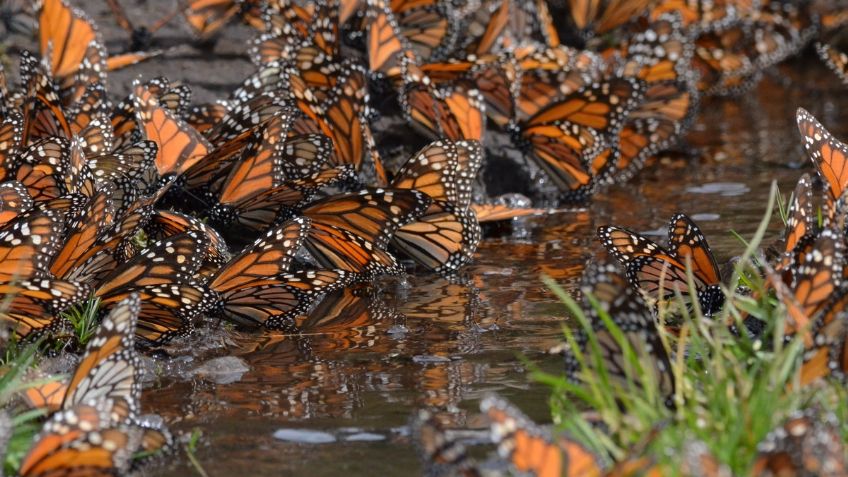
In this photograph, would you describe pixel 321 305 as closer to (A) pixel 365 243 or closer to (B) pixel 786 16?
(A) pixel 365 243

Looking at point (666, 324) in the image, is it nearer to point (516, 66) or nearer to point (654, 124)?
point (516, 66)

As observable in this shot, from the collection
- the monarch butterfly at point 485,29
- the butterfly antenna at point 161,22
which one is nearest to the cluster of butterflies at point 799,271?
the monarch butterfly at point 485,29

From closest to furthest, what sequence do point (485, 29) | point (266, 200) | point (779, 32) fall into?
point (266, 200), point (485, 29), point (779, 32)

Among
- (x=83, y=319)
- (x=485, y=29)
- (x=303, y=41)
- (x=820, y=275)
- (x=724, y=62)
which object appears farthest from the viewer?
(x=724, y=62)

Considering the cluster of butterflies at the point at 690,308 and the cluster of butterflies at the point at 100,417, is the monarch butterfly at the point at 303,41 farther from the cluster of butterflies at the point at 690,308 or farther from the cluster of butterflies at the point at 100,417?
the cluster of butterflies at the point at 100,417

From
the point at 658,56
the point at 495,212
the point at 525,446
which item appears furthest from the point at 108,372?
the point at 658,56

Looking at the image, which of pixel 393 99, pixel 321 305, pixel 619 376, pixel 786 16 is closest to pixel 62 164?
pixel 321 305
